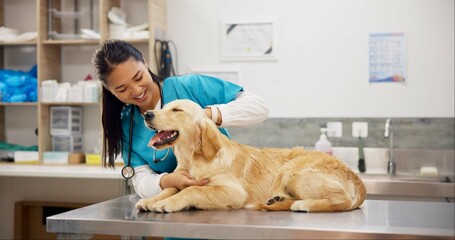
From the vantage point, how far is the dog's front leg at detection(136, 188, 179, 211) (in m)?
1.73

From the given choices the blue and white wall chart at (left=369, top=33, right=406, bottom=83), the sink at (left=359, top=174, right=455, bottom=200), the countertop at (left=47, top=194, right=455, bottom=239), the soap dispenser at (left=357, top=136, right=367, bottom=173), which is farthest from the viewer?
the blue and white wall chart at (left=369, top=33, right=406, bottom=83)

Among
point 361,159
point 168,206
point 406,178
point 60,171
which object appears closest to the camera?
point 168,206

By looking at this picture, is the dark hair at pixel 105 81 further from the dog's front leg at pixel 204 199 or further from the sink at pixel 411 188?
the sink at pixel 411 188

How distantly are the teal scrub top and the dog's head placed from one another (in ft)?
0.99

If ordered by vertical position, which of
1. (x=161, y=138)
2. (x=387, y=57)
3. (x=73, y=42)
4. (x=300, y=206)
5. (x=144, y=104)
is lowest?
(x=300, y=206)

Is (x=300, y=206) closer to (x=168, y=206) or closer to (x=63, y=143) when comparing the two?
(x=168, y=206)

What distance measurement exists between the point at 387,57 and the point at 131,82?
295 cm

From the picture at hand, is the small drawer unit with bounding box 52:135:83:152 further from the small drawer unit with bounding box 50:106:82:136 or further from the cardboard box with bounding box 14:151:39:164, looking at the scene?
the cardboard box with bounding box 14:151:39:164

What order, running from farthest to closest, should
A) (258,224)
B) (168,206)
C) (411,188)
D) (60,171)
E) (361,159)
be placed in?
(361,159)
(60,171)
(411,188)
(168,206)
(258,224)

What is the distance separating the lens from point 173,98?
206 centimetres

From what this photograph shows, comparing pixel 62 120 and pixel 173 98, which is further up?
pixel 173 98

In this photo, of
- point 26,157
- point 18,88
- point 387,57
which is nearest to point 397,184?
point 387,57

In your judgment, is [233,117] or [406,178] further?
[406,178]

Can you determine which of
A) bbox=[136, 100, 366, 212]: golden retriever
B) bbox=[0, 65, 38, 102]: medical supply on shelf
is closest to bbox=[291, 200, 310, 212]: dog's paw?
bbox=[136, 100, 366, 212]: golden retriever
